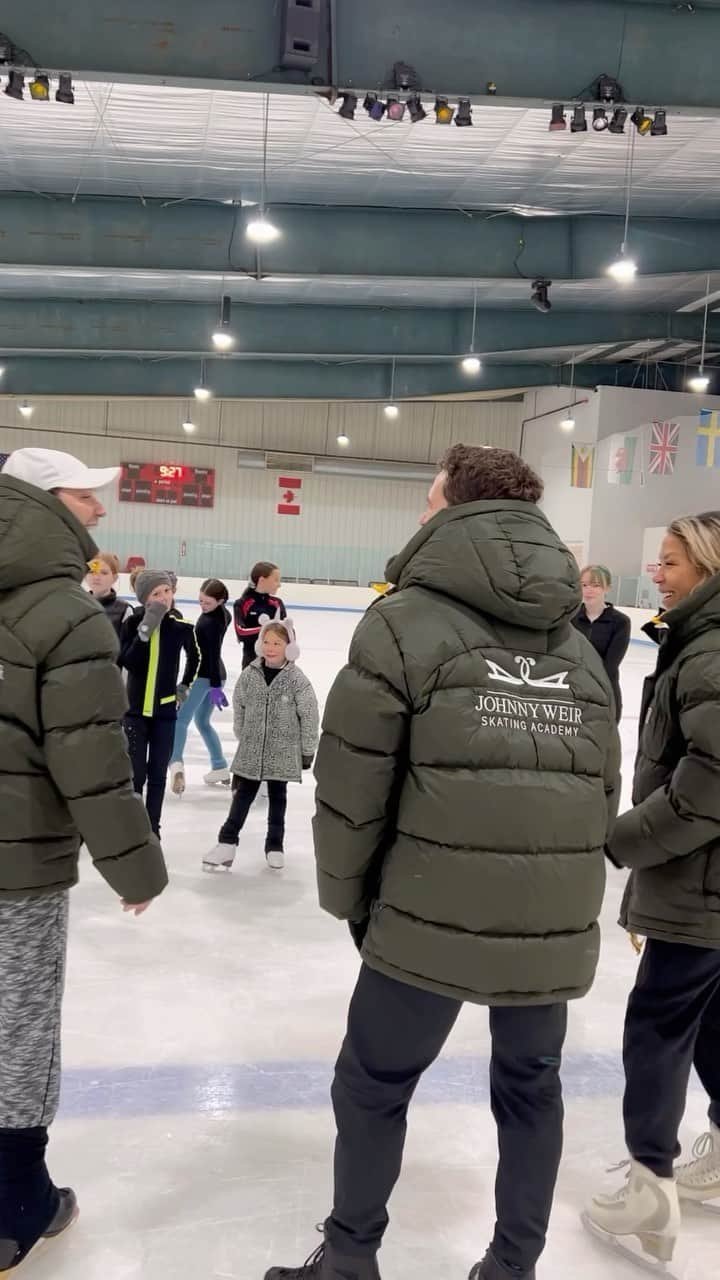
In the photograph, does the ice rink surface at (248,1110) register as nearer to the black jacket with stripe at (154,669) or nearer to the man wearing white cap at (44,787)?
the man wearing white cap at (44,787)

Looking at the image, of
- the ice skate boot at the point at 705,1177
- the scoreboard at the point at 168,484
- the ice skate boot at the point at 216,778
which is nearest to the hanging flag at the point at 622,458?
the scoreboard at the point at 168,484

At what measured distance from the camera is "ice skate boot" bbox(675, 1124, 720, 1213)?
219 cm

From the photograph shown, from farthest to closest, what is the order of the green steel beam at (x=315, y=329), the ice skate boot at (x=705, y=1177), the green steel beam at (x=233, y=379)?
the green steel beam at (x=233, y=379) → the green steel beam at (x=315, y=329) → the ice skate boot at (x=705, y=1177)

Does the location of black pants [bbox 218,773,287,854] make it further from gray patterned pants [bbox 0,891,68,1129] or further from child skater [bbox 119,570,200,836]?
gray patterned pants [bbox 0,891,68,1129]

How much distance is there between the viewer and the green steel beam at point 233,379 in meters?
17.4

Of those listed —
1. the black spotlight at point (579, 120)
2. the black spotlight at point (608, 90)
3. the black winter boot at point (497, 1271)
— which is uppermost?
the black spotlight at point (608, 90)

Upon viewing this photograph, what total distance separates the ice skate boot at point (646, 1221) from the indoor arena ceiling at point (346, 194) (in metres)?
5.41

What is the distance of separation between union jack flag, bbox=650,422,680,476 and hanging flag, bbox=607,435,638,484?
383 millimetres

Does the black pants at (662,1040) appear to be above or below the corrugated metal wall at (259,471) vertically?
below

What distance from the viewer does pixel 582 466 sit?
18938 millimetres

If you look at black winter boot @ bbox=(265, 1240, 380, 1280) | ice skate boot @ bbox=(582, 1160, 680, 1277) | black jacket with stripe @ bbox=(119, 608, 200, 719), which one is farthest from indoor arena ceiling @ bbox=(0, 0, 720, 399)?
black winter boot @ bbox=(265, 1240, 380, 1280)

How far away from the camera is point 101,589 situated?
4.77 meters

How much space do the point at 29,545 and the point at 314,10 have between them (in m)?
4.81

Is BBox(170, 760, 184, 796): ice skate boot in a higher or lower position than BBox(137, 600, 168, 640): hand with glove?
lower
